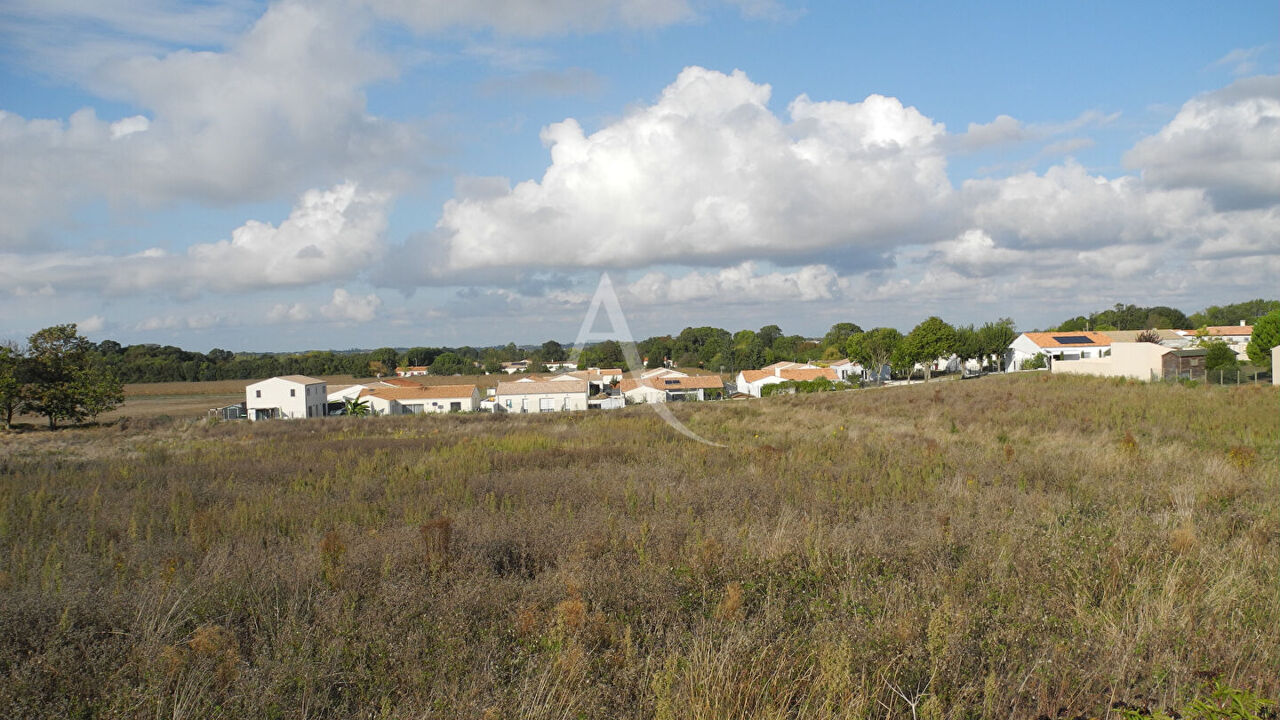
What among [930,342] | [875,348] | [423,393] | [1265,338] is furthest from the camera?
[875,348]

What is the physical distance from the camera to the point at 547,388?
47.1 m

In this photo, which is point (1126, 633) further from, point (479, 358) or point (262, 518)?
Answer: point (479, 358)

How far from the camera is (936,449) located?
11.7m

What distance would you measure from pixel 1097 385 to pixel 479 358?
194ft

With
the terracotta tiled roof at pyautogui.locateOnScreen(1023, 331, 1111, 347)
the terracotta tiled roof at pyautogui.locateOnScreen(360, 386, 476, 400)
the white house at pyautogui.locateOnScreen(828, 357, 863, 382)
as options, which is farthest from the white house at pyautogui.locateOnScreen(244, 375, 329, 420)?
the terracotta tiled roof at pyautogui.locateOnScreen(1023, 331, 1111, 347)

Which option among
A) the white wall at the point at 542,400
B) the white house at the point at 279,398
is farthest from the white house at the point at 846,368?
the white house at the point at 279,398

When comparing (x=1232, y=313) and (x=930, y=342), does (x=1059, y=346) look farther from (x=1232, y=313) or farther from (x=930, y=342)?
(x=1232, y=313)

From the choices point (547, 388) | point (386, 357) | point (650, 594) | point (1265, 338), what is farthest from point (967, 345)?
point (386, 357)

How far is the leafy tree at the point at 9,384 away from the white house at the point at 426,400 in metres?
19.7

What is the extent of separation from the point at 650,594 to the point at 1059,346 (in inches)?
2602

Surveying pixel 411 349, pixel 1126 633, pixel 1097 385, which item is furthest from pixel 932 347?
pixel 411 349

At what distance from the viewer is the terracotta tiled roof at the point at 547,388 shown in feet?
153

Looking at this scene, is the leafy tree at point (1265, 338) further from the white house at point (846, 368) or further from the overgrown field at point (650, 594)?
the overgrown field at point (650, 594)

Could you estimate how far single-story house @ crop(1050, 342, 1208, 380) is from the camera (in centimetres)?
3341
